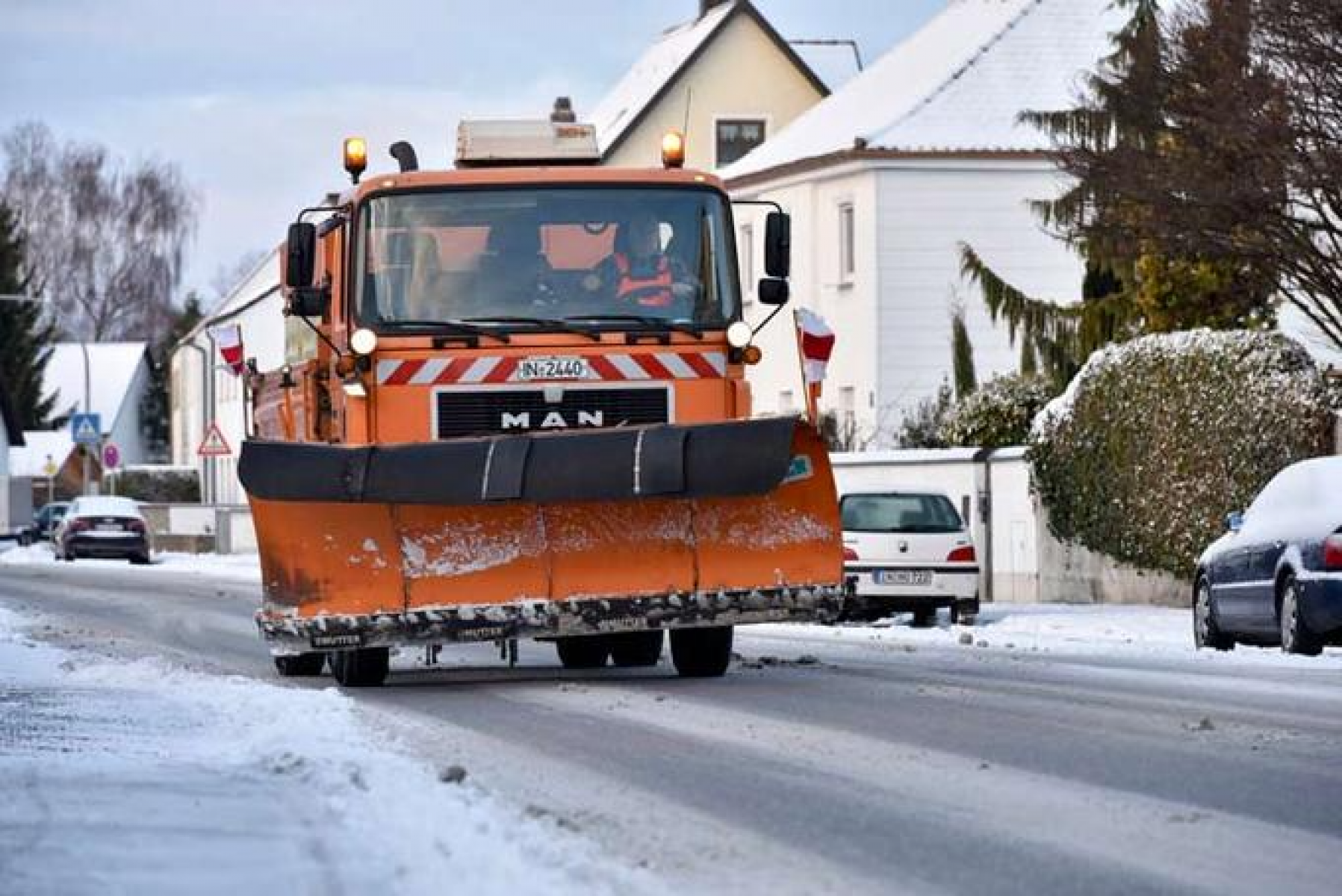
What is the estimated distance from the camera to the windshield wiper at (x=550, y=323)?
61.3 ft

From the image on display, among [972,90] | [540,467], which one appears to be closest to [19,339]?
[972,90]

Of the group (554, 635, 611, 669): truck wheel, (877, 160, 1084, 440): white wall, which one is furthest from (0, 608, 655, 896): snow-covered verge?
(877, 160, 1084, 440): white wall

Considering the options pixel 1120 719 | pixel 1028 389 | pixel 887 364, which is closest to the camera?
pixel 1120 719

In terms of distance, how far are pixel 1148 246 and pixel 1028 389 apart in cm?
791

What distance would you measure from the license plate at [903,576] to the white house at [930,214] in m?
24.3

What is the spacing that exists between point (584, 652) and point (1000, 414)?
22306 millimetres

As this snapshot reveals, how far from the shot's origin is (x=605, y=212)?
62.7ft

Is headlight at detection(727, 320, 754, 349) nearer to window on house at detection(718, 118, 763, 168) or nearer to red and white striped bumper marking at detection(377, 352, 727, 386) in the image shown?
red and white striped bumper marking at detection(377, 352, 727, 386)

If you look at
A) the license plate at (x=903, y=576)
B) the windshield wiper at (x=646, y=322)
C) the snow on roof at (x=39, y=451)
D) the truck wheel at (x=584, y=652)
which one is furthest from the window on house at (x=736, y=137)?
the snow on roof at (x=39, y=451)

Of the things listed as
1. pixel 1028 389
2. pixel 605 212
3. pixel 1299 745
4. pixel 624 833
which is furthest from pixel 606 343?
pixel 1028 389

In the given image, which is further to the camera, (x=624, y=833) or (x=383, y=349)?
(x=383, y=349)

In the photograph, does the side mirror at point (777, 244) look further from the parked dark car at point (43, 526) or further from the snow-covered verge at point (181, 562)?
the parked dark car at point (43, 526)

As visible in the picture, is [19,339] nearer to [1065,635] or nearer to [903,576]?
[903,576]

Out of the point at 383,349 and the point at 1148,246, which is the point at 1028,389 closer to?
the point at 1148,246
